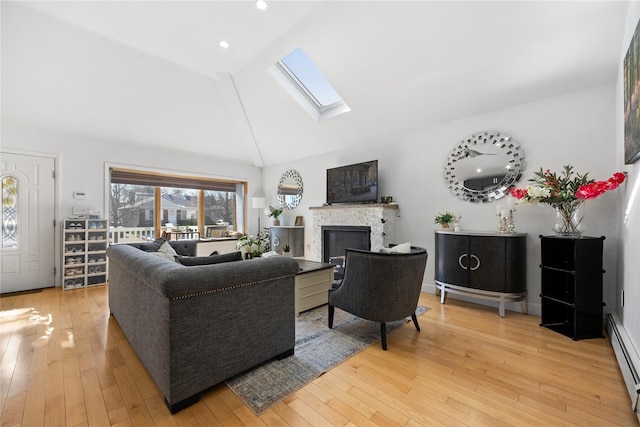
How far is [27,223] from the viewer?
4.08 m

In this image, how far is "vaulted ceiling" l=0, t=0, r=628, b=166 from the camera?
260cm

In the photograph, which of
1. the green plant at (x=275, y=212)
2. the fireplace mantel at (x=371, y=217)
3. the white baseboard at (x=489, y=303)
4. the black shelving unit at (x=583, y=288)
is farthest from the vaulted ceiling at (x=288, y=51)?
the white baseboard at (x=489, y=303)

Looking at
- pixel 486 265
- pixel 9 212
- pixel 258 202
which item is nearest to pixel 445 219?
pixel 486 265

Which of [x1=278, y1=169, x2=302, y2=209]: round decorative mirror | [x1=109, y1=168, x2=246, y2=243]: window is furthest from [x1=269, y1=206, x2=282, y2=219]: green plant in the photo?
[x1=109, y1=168, x2=246, y2=243]: window

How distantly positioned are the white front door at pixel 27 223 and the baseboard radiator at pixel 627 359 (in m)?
6.78

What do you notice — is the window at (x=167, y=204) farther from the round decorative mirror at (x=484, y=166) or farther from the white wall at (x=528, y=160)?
the round decorative mirror at (x=484, y=166)

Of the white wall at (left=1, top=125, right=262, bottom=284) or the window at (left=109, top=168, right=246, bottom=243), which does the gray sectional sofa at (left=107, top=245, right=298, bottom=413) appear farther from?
the window at (left=109, top=168, right=246, bottom=243)

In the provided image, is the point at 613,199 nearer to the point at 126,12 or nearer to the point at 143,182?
the point at 126,12

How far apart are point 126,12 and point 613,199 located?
556 cm

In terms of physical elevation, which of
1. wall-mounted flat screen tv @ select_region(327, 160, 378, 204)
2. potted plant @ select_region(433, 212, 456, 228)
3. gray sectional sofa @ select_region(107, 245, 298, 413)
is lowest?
gray sectional sofa @ select_region(107, 245, 298, 413)

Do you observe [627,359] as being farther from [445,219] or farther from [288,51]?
[288,51]

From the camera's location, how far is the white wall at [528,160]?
9.10 feet

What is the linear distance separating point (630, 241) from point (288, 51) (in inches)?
159

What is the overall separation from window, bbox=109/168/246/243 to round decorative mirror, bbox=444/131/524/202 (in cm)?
499
